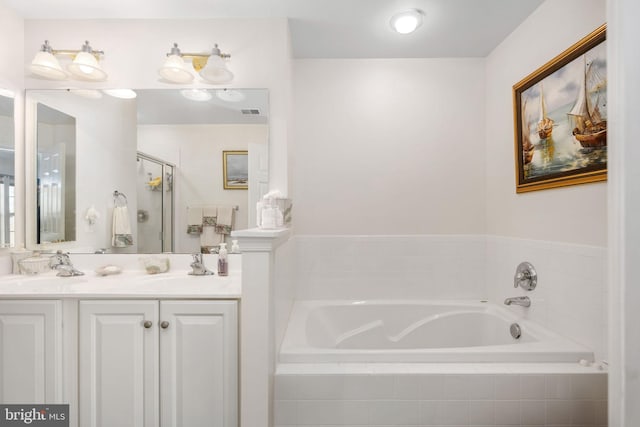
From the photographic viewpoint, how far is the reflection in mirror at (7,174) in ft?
6.22

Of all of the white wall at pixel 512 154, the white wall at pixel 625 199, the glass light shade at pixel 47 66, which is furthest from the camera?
the glass light shade at pixel 47 66

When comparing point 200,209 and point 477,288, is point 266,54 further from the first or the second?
point 477,288

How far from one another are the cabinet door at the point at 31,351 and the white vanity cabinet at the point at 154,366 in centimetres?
11

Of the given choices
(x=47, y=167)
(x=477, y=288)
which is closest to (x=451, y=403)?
(x=477, y=288)

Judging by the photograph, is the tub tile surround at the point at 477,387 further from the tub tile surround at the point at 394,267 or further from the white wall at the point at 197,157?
the white wall at the point at 197,157

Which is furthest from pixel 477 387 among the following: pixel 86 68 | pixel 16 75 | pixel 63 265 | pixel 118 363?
pixel 16 75

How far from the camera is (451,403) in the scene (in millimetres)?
1429

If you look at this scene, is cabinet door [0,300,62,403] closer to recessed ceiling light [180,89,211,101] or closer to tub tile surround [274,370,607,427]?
tub tile surround [274,370,607,427]

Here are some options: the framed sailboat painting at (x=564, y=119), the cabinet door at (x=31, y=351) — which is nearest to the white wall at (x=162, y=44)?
the cabinet door at (x=31, y=351)

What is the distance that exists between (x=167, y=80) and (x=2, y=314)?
148cm

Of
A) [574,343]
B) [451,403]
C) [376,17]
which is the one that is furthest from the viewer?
[376,17]

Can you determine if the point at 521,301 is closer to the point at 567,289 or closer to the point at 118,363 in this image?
the point at 567,289

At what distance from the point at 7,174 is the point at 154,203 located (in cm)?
83

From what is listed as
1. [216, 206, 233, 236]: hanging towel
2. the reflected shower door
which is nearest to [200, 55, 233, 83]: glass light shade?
the reflected shower door
